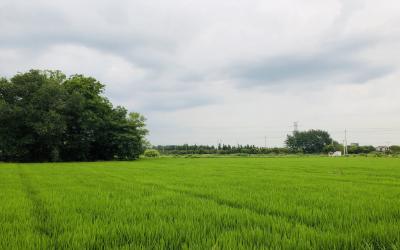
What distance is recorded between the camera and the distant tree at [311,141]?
11269 centimetres

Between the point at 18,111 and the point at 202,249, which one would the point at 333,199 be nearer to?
the point at 202,249

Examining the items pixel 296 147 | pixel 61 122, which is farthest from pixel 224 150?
pixel 61 122

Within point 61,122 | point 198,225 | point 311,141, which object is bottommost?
point 198,225

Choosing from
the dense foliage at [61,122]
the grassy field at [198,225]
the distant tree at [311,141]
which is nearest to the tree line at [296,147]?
the distant tree at [311,141]

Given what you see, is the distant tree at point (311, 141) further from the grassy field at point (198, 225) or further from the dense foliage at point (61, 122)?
the grassy field at point (198, 225)

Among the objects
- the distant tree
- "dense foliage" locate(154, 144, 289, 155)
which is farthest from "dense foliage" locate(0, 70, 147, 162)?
the distant tree

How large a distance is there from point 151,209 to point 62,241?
6.88 feet

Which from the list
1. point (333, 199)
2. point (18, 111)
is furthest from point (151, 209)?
point (18, 111)

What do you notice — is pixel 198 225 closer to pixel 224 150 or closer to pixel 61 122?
pixel 61 122

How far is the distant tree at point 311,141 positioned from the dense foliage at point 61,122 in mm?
81720

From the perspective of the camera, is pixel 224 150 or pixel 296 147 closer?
pixel 224 150

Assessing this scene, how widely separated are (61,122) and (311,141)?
94.8m

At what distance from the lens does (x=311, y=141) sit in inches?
4461

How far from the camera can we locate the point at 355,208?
560 cm
